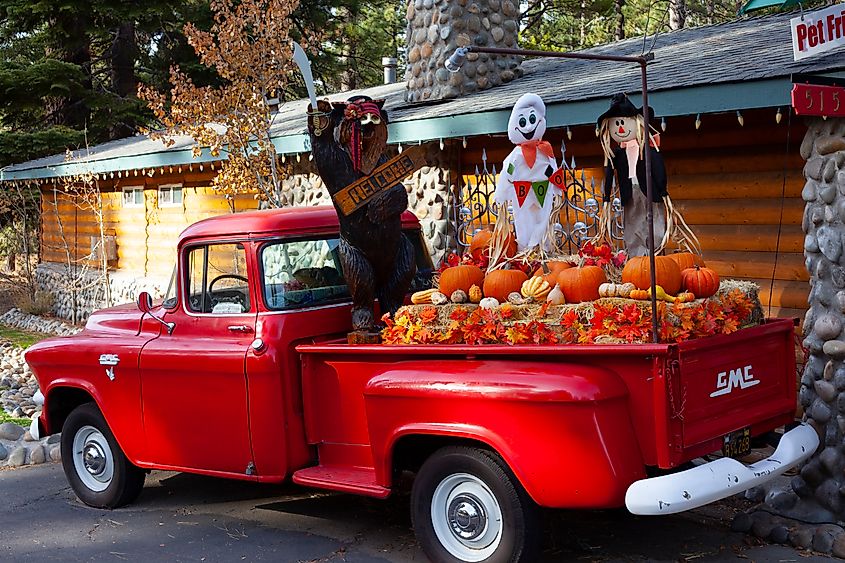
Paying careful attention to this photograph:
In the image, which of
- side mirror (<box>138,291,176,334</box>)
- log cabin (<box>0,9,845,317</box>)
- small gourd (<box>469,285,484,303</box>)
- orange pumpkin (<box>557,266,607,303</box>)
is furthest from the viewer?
log cabin (<box>0,9,845,317</box>)

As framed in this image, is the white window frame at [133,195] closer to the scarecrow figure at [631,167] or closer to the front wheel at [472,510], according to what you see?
the scarecrow figure at [631,167]

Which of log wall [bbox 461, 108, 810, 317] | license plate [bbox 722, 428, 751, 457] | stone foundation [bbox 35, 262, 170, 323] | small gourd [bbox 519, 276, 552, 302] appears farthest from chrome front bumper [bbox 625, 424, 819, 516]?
stone foundation [bbox 35, 262, 170, 323]

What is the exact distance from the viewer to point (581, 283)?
5.27m

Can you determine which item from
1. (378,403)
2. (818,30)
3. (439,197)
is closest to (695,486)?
(378,403)

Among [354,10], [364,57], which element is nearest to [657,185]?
[354,10]

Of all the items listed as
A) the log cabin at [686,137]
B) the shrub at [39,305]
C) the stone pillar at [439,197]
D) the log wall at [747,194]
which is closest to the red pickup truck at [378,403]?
the log cabin at [686,137]

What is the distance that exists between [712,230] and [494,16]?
4807mm

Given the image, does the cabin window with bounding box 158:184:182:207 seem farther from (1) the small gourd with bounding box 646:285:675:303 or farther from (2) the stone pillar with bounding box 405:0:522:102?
(1) the small gourd with bounding box 646:285:675:303

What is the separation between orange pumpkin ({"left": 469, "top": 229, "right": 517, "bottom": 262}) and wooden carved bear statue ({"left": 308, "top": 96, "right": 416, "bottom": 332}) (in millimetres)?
575

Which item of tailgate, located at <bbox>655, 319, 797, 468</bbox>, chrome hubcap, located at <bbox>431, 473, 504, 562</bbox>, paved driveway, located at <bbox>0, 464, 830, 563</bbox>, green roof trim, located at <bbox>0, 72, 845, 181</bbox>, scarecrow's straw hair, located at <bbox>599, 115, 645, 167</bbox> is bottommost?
paved driveway, located at <bbox>0, 464, 830, 563</bbox>

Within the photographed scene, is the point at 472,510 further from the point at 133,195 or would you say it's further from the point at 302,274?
the point at 133,195

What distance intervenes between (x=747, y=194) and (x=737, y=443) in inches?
142

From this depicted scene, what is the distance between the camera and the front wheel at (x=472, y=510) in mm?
4715

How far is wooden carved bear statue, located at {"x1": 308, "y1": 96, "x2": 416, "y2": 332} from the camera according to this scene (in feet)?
18.7
